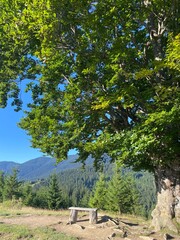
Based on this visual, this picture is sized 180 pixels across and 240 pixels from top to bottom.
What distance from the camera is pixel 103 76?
524 inches

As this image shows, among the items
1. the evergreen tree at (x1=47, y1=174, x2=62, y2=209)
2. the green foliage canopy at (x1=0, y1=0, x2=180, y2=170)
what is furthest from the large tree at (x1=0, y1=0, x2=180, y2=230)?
the evergreen tree at (x1=47, y1=174, x2=62, y2=209)

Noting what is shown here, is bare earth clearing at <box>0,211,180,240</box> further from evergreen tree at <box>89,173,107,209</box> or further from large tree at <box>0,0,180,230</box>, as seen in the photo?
evergreen tree at <box>89,173,107,209</box>

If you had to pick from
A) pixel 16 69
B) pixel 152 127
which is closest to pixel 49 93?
pixel 16 69

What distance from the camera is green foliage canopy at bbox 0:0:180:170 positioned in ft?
36.0

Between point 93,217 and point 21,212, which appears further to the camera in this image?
point 21,212

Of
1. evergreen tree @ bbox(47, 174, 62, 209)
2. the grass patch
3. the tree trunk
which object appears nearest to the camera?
the grass patch

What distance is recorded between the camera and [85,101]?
1360 cm

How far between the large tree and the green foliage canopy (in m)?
0.05

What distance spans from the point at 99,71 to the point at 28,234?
27.1 ft

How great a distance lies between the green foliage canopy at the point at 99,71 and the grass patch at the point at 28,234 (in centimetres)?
422

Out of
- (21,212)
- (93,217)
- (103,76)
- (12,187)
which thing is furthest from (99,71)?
(12,187)

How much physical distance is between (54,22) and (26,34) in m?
2.58

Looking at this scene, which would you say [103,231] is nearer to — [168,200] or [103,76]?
[168,200]

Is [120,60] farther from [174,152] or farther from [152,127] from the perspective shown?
[174,152]
